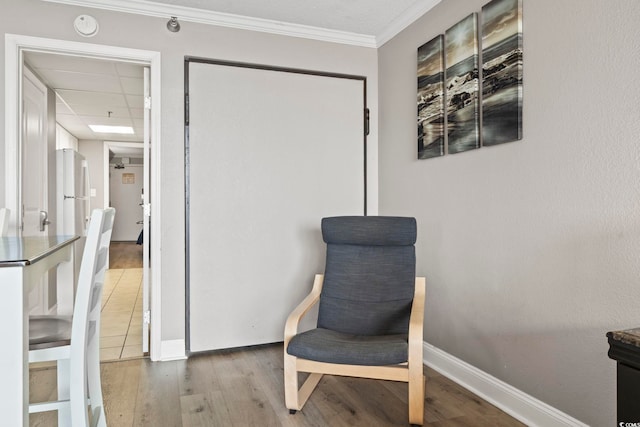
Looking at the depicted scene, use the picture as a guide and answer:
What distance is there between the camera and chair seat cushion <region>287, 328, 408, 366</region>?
1.96 meters

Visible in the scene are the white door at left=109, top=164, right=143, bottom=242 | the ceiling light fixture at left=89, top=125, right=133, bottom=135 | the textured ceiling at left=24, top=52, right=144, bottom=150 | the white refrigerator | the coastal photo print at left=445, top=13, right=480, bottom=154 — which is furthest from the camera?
the white door at left=109, top=164, right=143, bottom=242

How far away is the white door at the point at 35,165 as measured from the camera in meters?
3.15

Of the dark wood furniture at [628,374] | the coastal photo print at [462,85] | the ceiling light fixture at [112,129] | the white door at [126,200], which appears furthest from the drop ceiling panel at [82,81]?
the white door at [126,200]

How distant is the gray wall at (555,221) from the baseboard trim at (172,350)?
1.78 metres

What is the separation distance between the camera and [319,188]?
131 inches

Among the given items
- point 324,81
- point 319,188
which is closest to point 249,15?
point 324,81

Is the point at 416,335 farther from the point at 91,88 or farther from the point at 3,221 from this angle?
the point at 91,88

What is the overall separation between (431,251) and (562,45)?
142 cm

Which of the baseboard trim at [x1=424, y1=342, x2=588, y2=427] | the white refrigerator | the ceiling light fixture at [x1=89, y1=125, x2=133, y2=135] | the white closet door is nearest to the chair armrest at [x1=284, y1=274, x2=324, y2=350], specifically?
the white closet door

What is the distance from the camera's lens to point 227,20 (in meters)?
3.04

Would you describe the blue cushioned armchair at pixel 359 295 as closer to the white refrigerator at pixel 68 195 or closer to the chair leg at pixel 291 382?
the chair leg at pixel 291 382

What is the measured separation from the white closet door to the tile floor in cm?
58

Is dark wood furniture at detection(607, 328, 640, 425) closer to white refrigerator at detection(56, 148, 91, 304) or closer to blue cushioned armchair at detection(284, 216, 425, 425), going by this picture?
blue cushioned armchair at detection(284, 216, 425, 425)

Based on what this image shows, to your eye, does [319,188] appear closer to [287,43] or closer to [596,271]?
[287,43]
